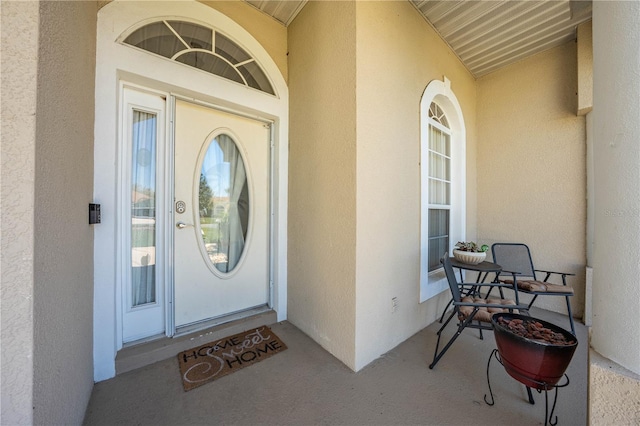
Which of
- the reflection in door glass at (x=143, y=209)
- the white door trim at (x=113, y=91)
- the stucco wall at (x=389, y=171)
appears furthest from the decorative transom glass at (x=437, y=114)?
the reflection in door glass at (x=143, y=209)

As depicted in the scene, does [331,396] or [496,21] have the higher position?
[496,21]

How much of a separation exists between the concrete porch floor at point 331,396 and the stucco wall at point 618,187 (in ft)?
3.43

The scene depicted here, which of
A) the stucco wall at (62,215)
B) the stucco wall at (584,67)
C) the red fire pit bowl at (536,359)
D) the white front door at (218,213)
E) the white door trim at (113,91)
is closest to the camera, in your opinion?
the stucco wall at (62,215)

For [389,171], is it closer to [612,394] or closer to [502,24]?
[612,394]

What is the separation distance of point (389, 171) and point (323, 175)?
605 millimetres

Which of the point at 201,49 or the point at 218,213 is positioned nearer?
the point at 201,49

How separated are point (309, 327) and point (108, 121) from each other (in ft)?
7.83

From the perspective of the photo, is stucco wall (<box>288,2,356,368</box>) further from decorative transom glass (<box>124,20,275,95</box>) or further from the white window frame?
the white window frame

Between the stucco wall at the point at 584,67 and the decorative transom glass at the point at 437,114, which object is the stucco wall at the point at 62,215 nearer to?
the decorative transom glass at the point at 437,114

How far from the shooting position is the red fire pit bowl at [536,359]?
1.21 m

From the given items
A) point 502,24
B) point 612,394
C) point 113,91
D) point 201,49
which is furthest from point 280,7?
point 612,394

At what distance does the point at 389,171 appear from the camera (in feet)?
6.95

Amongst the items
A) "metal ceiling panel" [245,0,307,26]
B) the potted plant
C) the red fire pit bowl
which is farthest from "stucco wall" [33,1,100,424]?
the potted plant

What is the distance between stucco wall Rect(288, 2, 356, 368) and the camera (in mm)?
1897
